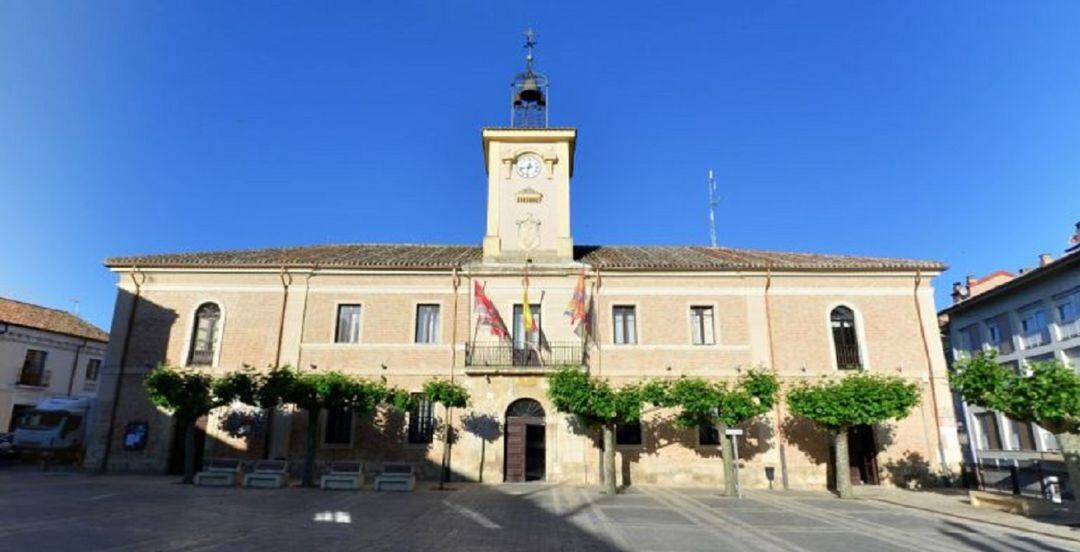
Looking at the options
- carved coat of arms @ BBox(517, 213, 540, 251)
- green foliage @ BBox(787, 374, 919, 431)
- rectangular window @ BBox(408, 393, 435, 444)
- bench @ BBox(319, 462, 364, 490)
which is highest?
carved coat of arms @ BBox(517, 213, 540, 251)

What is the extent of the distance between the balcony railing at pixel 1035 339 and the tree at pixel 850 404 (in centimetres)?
1059

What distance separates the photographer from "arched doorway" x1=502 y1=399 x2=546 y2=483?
19094 mm

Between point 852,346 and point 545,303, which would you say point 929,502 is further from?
point 545,303

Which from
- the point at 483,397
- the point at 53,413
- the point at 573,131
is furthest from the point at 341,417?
the point at 573,131

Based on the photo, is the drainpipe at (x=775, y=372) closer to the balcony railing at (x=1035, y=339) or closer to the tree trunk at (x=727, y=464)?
the tree trunk at (x=727, y=464)

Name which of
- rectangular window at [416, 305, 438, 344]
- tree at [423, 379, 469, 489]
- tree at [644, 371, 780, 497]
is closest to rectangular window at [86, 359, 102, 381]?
rectangular window at [416, 305, 438, 344]

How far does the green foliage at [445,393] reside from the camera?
17359 millimetres

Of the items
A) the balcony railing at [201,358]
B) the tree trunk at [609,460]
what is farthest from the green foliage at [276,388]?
the tree trunk at [609,460]

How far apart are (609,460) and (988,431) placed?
2082 centimetres

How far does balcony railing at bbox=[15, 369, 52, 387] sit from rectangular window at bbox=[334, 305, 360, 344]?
1979cm

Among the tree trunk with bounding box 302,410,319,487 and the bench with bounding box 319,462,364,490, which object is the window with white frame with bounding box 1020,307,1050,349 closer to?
the bench with bounding box 319,462,364,490

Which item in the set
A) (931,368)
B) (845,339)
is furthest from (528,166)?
(931,368)

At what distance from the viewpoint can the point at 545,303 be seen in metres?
20.4

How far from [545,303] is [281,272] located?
9.44 metres
